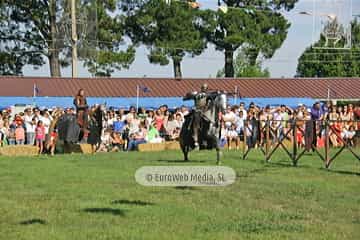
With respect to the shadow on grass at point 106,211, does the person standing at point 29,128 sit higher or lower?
higher

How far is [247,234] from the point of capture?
27.7ft

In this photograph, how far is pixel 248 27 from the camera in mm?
52438

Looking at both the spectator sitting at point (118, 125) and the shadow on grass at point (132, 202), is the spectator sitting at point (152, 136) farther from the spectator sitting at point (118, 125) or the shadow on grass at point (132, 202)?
the shadow on grass at point (132, 202)

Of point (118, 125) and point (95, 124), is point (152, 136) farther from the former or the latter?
point (95, 124)

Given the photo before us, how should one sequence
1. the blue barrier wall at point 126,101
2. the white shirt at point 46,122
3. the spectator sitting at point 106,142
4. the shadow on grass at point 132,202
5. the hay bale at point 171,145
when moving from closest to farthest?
1. the shadow on grass at point 132,202
2. the white shirt at point 46,122
3. the spectator sitting at point 106,142
4. the hay bale at point 171,145
5. the blue barrier wall at point 126,101

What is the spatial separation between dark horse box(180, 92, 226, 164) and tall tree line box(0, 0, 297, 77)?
996 inches

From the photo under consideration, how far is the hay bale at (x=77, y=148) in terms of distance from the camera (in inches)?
989

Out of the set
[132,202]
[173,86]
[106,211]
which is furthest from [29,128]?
[173,86]

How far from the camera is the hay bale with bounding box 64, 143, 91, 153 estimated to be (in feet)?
82.4

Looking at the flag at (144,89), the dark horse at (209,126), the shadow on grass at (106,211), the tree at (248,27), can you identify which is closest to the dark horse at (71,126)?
the dark horse at (209,126)

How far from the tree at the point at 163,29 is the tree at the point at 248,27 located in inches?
73.2

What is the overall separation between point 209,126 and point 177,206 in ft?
26.0

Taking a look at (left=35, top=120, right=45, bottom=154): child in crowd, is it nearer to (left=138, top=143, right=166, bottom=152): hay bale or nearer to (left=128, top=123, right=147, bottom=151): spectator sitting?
(left=128, top=123, right=147, bottom=151): spectator sitting

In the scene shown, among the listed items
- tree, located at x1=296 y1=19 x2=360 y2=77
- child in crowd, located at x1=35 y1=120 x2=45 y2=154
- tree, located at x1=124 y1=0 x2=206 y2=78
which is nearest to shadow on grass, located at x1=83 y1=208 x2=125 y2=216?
child in crowd, located at x1=35 y1=120 x2=45 y2=154
